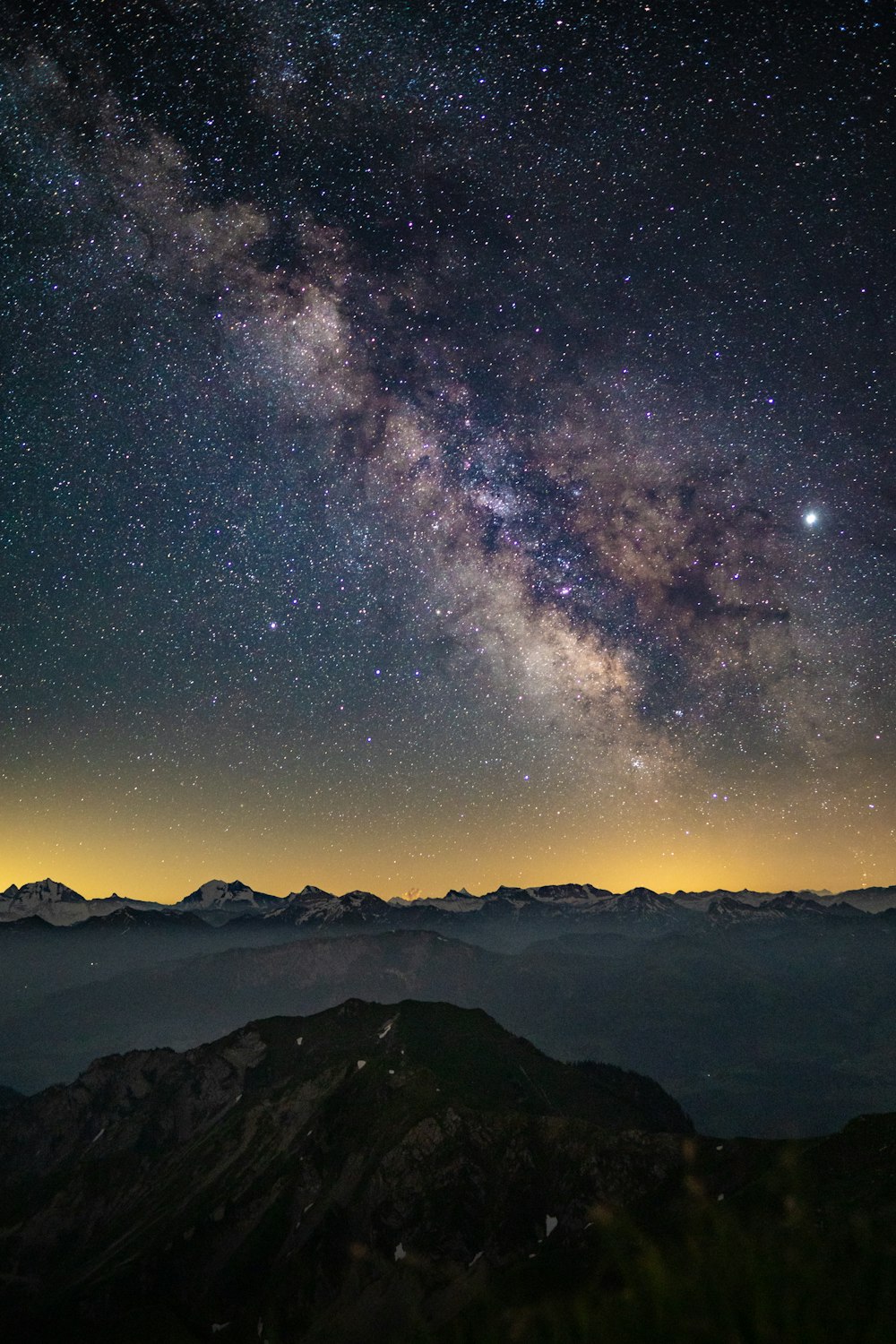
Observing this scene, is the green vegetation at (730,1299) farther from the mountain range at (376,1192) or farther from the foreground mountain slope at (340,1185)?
the foreground mountain slope at (340,1185)

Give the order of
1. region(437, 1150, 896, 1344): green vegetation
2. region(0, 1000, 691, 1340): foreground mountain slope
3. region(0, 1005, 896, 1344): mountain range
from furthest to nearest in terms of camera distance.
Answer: region(0, 1000, 691, 1340): foreground mountain slope → region(0, 1005, 896, 1344): mountain range → region(437, 1150, 896, 1344): green vegetation

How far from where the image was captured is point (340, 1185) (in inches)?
5113

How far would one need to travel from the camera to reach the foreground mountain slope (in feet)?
356

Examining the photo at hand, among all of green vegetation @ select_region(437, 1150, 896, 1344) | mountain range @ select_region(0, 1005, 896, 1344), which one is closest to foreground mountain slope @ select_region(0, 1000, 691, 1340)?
mountain range @ select_region(0, 1005, 896, 1344)

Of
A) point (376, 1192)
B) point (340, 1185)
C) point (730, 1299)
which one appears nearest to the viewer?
point (730, 1299)

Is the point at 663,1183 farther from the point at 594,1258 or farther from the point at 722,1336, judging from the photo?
the point at 722,1336

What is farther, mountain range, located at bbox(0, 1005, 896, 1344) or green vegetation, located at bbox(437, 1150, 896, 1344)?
mountain range, located at bbox(0, 1005, 896, 1344)

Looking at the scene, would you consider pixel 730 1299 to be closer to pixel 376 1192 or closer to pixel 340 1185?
pixel 376 1192

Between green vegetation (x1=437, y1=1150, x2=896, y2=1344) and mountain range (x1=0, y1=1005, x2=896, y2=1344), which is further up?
green vegetation (x1=437, y1=1150, x2=896, y2=1344)

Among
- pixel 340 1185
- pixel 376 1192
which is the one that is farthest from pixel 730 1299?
pixel 340 1185

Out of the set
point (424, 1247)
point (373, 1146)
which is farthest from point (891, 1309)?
point (373, 1146)

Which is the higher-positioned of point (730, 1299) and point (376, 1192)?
point (730, 1299)

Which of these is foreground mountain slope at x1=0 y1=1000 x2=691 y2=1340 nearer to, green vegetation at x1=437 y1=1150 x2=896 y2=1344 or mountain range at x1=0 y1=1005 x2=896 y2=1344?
mountain range at x1=0 y1=1005 x2=896 y2=1344

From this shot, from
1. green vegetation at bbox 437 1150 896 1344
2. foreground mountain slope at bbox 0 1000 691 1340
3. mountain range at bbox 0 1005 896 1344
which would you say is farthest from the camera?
foreground mountain slope at bbox 0 1000 691 1340
